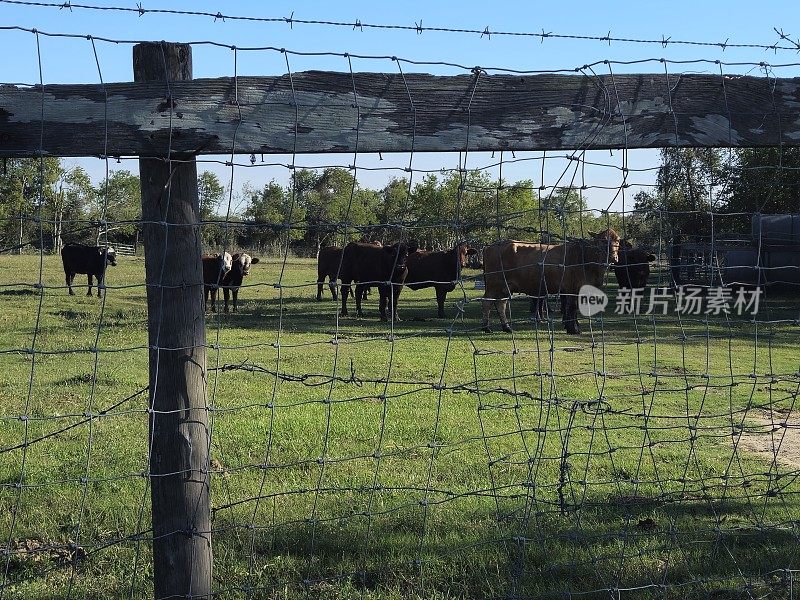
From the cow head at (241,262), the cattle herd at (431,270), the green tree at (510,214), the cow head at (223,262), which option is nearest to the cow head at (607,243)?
the green tree at (510,214)

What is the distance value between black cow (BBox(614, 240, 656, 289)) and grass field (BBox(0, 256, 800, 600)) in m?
0.45

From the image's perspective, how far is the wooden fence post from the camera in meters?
3.50

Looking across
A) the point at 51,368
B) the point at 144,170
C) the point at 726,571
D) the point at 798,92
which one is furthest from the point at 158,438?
the point at 51,368

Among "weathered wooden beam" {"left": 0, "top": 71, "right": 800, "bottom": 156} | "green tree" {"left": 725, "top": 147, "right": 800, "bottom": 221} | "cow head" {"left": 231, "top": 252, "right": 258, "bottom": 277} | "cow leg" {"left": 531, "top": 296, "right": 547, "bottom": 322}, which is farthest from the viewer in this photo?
"cow head" {"left": 231, "top": 252, "right": 258, "bottom": 277}

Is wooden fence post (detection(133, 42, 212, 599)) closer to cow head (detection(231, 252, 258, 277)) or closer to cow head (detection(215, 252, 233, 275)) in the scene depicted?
cow head (detection(215, 252, 233, 275))

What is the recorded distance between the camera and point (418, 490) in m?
5.41

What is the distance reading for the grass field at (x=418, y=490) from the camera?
437 cm

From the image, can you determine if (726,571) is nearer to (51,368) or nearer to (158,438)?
(158,438)

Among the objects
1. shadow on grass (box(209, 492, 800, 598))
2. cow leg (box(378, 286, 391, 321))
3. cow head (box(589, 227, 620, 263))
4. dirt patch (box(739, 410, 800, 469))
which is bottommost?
shadow on grass (box(209, 492, 800, 598))

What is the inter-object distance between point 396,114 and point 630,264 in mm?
2708

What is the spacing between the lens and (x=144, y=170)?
11.6ft

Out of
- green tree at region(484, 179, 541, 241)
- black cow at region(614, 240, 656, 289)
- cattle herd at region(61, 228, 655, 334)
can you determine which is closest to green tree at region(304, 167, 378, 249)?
green tree at region(484, 179, 541, 241)

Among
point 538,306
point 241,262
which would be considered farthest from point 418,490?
point 241,262

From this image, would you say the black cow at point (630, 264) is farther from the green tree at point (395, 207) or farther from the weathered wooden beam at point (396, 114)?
the green tree at point (395, 207)
